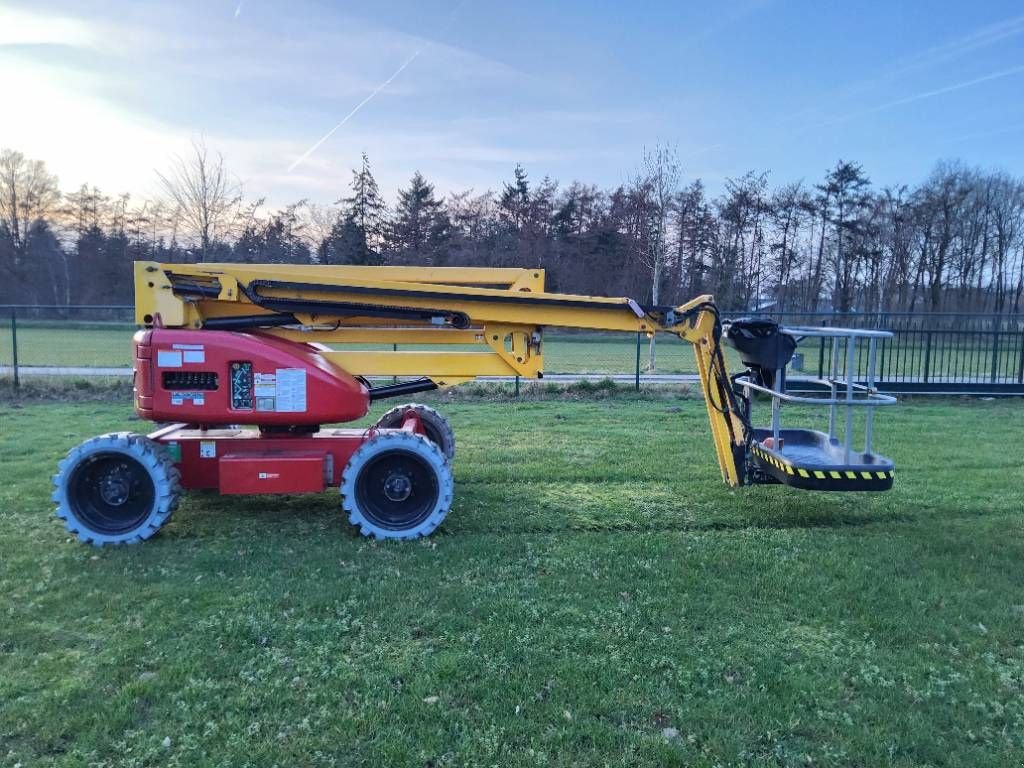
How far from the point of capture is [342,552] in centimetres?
578

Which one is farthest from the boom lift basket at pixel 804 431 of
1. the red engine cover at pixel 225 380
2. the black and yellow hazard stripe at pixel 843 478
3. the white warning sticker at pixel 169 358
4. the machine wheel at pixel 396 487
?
the white warning sticker at pixel 169 358

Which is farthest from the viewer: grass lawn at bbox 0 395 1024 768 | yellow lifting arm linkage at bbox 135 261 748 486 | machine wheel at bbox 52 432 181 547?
yellow lifting arm linkage at bbox 135 261 748 486

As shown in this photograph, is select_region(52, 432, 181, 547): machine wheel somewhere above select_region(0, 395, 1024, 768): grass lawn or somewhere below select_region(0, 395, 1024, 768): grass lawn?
above

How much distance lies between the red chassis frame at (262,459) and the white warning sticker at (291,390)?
420 mm

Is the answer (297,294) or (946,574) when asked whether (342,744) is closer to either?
(297,294)

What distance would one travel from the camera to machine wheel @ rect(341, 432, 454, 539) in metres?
6.11

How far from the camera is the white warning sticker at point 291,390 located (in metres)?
6.17

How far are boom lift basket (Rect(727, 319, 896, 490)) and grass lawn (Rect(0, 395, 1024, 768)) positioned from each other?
1.79ft

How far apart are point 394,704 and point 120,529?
11.5 feet

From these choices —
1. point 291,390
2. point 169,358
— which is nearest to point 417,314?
point 291,390

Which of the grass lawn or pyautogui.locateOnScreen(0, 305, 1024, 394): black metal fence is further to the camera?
pyautogui.locateOnScreen(0, 305, 1024, 394): black metal fence

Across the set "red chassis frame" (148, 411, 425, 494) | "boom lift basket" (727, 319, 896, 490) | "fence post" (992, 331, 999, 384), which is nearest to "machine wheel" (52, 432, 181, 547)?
"red chassis frame" (148, 411, 425, 494)

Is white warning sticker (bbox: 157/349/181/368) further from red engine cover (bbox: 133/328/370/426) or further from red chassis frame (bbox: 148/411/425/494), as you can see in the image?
red chassis frame (bbox: 148/411/425/494)

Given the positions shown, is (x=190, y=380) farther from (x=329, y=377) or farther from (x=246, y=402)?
(x=329, y=377)
